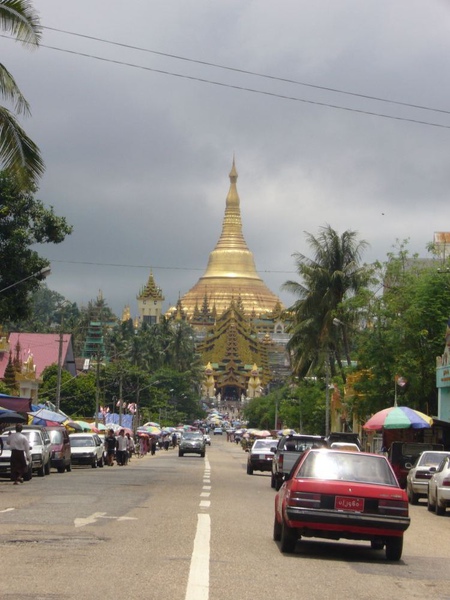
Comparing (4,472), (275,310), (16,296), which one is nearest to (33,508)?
(4,472)

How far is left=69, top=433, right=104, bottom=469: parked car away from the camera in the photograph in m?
41.4

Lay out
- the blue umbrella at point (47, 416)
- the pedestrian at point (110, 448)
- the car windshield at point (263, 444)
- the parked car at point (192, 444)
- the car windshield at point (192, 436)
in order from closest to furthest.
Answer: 1. the car windshield at point (263, 444)
2. the pedestrian at point (110, 448)
3. the blue umbrella at point (47, 416)
4. the parked car at point (192, 444)
5. the car windshield at point (192, 436)

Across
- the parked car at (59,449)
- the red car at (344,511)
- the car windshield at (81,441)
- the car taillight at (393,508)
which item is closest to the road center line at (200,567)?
the red car at (344,511)

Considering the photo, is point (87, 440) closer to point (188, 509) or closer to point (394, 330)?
point (394, 330)

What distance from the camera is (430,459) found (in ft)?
90.7

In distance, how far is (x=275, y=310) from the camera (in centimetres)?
19700

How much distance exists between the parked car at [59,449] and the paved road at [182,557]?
15.0 metres

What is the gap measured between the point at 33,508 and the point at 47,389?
6323 centimetres

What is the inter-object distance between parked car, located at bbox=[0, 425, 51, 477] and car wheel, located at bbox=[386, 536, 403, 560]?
19.2 meters

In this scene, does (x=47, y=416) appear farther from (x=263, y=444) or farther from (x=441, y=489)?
(x=441, y=489)

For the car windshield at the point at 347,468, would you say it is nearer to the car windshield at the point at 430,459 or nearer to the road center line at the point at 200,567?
the road center line at the point at 200,567

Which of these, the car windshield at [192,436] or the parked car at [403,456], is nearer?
the parked car at [403,456]

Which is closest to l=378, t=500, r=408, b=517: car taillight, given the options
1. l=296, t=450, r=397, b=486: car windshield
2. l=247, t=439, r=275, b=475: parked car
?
l=296, t=450, r=397, b=486: car windshield

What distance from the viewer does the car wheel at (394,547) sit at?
12.8 metres
